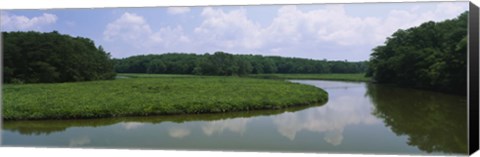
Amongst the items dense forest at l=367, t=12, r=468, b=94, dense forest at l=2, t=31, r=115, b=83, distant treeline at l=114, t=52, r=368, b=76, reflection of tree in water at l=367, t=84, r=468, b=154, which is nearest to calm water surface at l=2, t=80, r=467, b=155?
reflection of tree in water at l=367, t=84, r=468, b=154

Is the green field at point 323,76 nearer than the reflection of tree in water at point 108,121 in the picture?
Yes

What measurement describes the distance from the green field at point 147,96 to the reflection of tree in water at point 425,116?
1103 millimetres

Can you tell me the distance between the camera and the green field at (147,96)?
8688 mm

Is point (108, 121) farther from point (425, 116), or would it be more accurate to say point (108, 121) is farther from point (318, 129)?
point (425, 116)

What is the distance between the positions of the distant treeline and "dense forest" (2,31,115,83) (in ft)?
1.16

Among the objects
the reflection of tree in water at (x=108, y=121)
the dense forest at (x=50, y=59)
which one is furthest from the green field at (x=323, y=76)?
the dense forest at (x=50, y=59)

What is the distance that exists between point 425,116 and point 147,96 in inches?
155

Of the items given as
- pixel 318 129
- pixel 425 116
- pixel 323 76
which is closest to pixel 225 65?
pixel 323 76

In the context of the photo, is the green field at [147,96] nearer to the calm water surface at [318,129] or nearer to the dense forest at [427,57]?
the calm water surface at [318,129]

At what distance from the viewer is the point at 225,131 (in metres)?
7.96

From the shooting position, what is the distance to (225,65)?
27.7ft

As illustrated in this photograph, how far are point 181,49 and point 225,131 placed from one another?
1316 millimetres

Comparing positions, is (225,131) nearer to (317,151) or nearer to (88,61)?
→ (317,151)

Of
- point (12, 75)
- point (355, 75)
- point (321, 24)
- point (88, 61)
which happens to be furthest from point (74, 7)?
point (355, 75)
